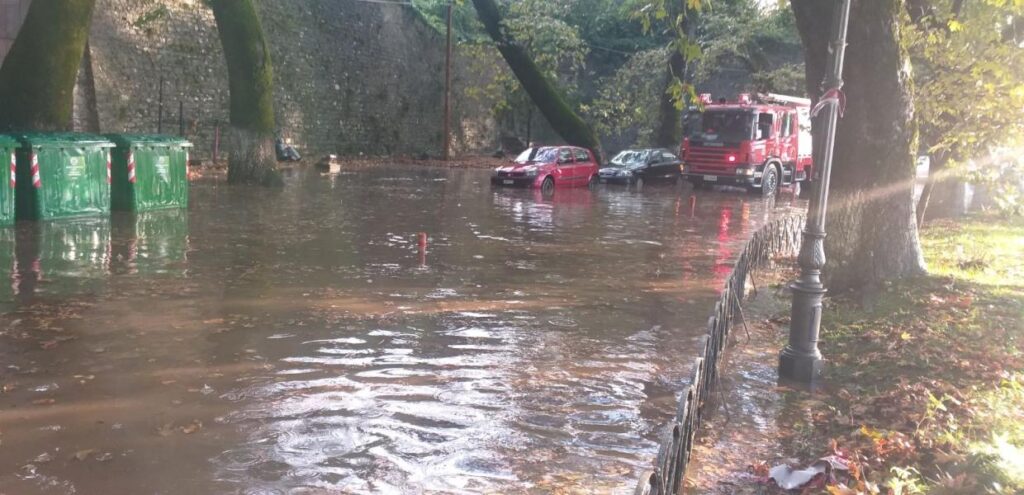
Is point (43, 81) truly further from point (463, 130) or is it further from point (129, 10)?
point (463, 130)

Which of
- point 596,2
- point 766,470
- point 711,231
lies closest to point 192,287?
point 766,470

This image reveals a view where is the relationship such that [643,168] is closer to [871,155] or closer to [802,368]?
[871,155]

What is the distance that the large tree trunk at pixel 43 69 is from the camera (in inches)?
624

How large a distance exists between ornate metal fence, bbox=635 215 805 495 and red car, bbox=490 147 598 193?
13.6 metres

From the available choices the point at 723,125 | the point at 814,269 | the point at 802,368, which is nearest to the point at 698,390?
the point at 802,368

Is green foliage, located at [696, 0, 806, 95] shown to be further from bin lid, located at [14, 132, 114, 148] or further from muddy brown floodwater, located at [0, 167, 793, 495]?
bin lid, located at [14, 132, 114, 148]

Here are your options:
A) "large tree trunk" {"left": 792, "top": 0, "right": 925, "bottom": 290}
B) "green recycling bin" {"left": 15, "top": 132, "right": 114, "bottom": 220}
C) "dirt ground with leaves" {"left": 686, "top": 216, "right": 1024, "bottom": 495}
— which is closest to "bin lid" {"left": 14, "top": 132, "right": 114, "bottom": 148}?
"green recycling bin" {"left": 15, "top": 132, "right": 114, "bottom": 220}

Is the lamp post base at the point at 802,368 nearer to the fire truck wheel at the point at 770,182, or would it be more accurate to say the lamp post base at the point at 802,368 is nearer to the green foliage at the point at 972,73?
the green foliage at the point at 972,73

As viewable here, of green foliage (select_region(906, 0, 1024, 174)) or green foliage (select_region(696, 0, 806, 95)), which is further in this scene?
green foliage (select_region(696, 0, 806, 95))

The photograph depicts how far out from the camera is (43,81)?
631 inches

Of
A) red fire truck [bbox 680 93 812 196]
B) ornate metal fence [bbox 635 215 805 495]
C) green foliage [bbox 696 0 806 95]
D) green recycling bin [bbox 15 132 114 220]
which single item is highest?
green foliage [bbox 696 0 806 95]

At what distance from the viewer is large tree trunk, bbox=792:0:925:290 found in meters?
9.10

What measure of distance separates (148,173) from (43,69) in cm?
274

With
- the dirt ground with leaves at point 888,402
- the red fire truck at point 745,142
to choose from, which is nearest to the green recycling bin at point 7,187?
the dirt ground with leaves at point 888,402
